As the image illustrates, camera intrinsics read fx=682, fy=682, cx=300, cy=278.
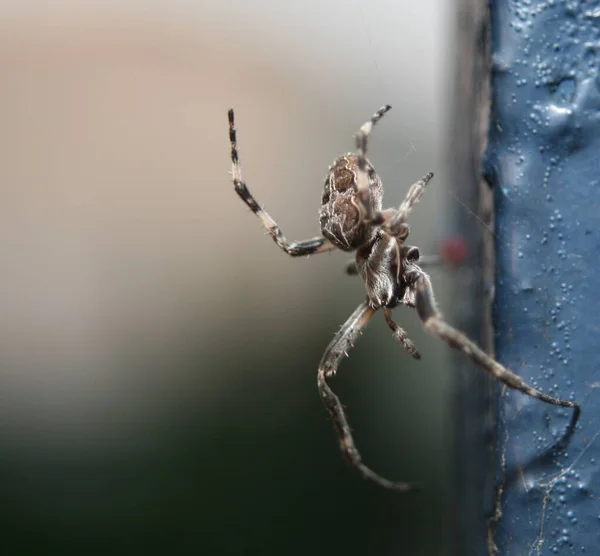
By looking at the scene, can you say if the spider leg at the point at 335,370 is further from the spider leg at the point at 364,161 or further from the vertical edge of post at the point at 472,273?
the spider leg at the point at 364,161

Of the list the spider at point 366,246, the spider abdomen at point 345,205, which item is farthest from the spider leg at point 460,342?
the spider abdomen at point 345,205

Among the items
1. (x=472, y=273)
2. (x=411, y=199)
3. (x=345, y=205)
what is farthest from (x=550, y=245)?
(x=345, y=205)

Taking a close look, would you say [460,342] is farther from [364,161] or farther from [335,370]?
[335,370]

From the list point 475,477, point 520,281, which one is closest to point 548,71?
point 520,281

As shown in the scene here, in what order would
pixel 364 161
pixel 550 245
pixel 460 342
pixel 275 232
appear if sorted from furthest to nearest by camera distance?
pixel 275 232 < pixel 364 161 < pixel 460 342 < pixel 550 245

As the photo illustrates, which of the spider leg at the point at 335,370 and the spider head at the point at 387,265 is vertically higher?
the spider head at the point at 387,265

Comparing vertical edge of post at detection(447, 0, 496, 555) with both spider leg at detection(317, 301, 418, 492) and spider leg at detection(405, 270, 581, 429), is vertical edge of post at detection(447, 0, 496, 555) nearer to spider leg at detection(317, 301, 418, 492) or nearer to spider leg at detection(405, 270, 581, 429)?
spider leg at detection(405, 270, 581, 429)

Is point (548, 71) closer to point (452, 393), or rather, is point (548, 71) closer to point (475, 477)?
point (475, 477)
